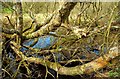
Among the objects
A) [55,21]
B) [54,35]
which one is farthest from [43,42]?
[55,21]

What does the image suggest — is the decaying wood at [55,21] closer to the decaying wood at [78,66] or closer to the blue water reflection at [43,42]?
the blue water reflection at [43,42]

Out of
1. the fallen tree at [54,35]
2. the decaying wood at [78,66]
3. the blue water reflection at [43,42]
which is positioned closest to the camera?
the decaying wood at [78,66]

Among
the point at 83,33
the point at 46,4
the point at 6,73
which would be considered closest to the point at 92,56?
the point at 83,33

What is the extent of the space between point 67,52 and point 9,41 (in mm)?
706

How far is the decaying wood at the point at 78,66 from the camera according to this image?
250 cm

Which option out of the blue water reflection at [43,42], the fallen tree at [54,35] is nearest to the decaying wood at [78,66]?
the fallen tree at [54,35]

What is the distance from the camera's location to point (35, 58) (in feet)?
10.2

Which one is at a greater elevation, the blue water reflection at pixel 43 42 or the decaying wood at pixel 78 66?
the blue water reflection at pixel 43 42

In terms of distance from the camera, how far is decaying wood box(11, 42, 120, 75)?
250cm

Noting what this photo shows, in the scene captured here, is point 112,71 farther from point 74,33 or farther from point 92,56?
point 74,33

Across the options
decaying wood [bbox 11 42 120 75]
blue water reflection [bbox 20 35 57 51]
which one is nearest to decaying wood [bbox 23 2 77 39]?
blue water reflection [bbox 20 35 57 51]

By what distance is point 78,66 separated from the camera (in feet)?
9.66

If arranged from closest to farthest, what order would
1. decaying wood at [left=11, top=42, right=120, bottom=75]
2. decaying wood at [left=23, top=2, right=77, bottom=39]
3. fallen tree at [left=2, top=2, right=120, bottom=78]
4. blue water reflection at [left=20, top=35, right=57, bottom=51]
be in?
decaying wood at [left=11, top=42, right=120, bottom=75] → decaying wood at [left=23, top=2, right=77, bottom=39] → fallen tree at [left=2, top=2, right=120, bottom=78] → blue water reflection at [left=20, top=35, right=57, bottom=51]

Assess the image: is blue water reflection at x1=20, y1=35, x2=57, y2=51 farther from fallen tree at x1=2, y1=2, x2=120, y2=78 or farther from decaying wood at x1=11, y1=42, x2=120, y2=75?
decaying wood at x1=11, y1=42, x2=120, y2=75
